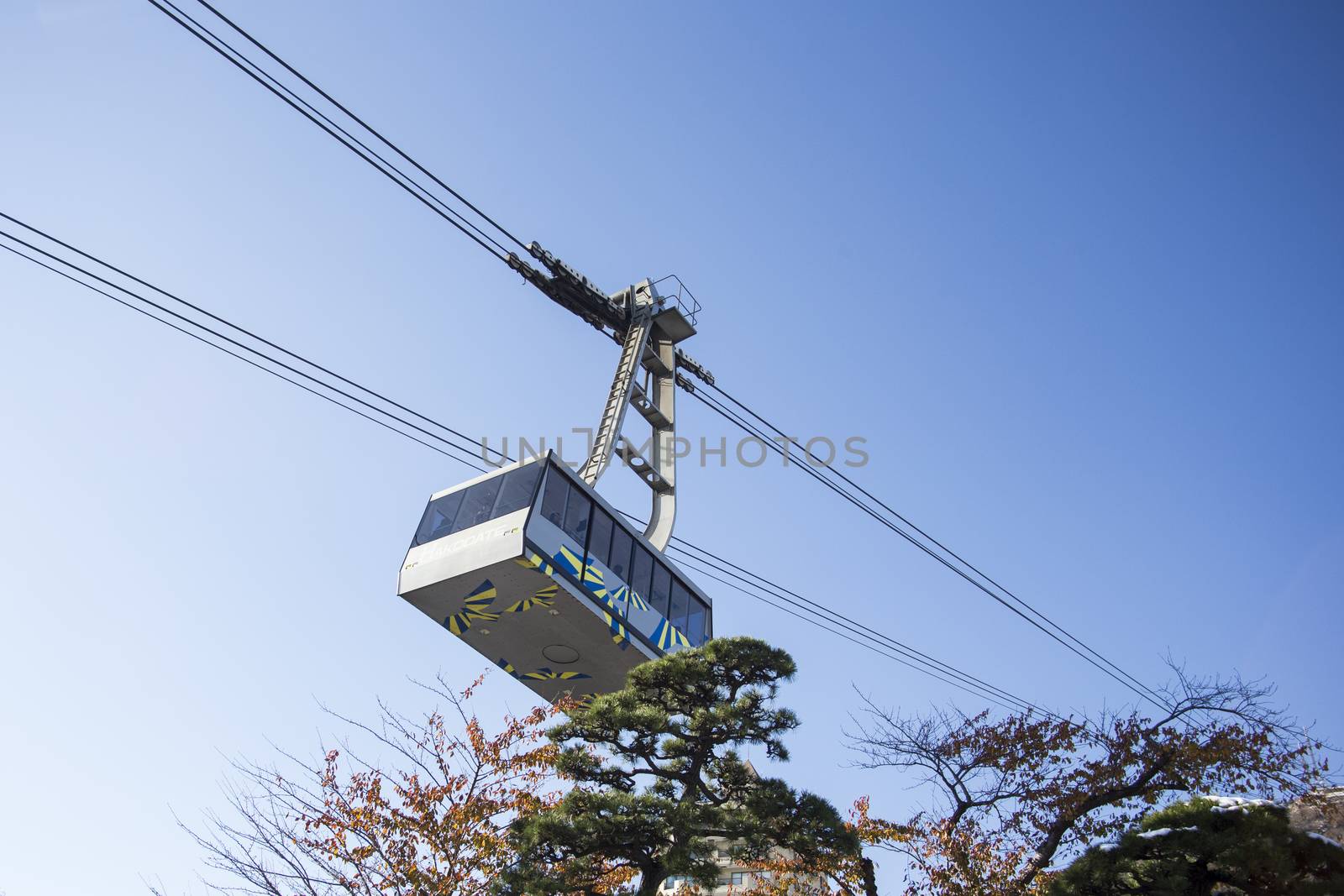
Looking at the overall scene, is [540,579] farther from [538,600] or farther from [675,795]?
[675,795]

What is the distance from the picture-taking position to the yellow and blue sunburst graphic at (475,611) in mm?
14344

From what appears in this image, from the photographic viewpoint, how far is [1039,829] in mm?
12578

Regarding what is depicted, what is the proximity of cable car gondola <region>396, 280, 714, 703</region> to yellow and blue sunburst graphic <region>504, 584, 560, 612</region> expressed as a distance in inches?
Result: 0.8

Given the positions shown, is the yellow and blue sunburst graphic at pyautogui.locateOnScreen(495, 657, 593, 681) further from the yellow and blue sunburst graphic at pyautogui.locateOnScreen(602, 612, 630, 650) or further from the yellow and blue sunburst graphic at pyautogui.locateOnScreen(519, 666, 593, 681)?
the yellow and blue sunburst graphic at pyautogui.locateOnScreen(602, 612, 630, 650)

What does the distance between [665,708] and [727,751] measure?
0.96 meters

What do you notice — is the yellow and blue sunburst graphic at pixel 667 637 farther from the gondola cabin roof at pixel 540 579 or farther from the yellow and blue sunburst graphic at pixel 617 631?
the yellow and blue sunburst graphic at pixel 617 631

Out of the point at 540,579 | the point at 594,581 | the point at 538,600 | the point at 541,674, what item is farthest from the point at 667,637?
the point at 540,579

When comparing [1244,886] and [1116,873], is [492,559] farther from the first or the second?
[1244,886]

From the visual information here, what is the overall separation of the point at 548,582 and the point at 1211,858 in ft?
27.6

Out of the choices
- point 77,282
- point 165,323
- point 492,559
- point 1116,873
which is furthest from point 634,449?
point 1116,873

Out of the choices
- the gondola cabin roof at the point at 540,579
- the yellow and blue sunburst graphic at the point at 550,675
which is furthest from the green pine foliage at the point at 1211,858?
the yellow and blue sunburst graphic at the point at 550,675

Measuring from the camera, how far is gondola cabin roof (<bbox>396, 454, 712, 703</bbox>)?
14086 millimetres

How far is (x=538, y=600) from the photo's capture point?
14.5m

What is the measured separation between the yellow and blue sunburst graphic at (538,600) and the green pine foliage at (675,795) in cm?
191
